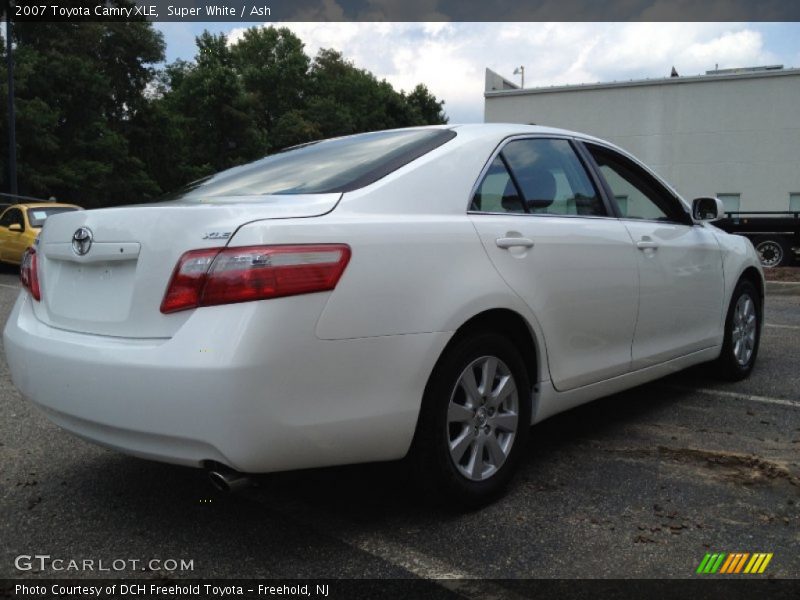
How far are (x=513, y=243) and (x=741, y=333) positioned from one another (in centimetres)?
279

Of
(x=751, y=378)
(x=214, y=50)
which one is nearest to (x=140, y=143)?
(x=214, y=50)

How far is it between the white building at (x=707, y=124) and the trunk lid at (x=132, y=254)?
94.0 feet

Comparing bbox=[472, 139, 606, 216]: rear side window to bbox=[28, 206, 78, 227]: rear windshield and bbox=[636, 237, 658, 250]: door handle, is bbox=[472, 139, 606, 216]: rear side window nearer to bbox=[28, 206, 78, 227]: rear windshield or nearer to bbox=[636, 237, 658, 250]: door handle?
bbox=[636, 237, 658, 250]: door handle

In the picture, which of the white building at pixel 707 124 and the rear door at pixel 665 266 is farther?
the white building at pixel 707 124

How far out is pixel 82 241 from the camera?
2588 mm

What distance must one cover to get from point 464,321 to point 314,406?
67 cm

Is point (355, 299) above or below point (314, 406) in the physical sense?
above

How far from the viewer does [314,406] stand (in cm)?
229

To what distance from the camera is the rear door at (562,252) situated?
299cm

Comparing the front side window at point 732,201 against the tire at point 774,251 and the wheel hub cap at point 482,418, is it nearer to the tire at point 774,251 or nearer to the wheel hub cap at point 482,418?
the tire at point 774,251

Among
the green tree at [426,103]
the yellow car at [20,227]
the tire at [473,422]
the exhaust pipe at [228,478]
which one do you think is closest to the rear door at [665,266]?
the tire at [473,422]

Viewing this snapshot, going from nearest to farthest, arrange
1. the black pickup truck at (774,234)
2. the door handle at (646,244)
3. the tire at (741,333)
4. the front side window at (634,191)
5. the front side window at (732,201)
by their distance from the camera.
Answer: the door handle at (646,244) → the front side window at (634,191) → the tire at (741,333) → the black pickup truck at (774,234) → the front side window at (732,201)

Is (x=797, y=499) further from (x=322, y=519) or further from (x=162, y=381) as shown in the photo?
(x=162, y=381)

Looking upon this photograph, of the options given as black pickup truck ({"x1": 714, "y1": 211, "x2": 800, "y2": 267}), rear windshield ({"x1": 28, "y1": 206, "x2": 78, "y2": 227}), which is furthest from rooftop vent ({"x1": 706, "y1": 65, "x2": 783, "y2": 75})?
rear windshield ({"x1": 28, "y1": 206, "x2": 78, "y2": 227})
